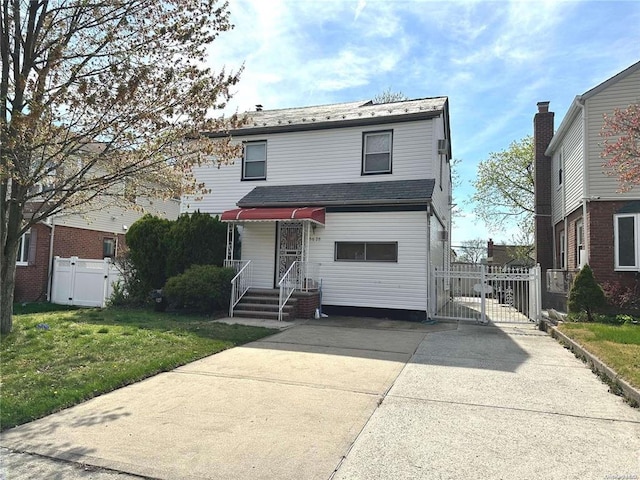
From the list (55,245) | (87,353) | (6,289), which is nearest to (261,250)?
(6,289)

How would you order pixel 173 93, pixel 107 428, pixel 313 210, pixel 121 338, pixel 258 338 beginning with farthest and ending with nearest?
pixel 313 210 < pixel 258 338 < pixel 121 338 < pixel 173 93 < pixel 107 428

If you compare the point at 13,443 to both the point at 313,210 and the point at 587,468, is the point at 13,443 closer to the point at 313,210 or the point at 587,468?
the point at 587,468

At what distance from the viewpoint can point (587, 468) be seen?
3.46m

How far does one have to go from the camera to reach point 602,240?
12.5 meters

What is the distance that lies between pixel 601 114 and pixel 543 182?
20.4 feet

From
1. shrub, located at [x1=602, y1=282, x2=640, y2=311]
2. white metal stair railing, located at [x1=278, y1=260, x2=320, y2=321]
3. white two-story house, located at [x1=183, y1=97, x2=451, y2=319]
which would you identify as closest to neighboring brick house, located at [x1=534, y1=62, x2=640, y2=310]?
shrub, located at [x1=602, y1=282, x2=640, y2=311]

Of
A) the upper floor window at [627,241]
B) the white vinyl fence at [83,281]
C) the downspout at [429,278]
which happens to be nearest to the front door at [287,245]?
the downspout at [429,278]

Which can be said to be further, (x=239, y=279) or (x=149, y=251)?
(x=149, y=251)

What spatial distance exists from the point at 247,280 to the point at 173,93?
768cm

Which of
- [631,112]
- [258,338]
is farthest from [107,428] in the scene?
[631,112]

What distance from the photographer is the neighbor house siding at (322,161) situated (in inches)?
535

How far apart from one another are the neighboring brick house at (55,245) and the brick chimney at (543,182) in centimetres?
1680

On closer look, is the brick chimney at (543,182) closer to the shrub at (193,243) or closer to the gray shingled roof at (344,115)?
the gray shingled roof at (344,115)

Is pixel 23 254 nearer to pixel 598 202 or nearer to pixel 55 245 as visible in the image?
pixel 55 245
